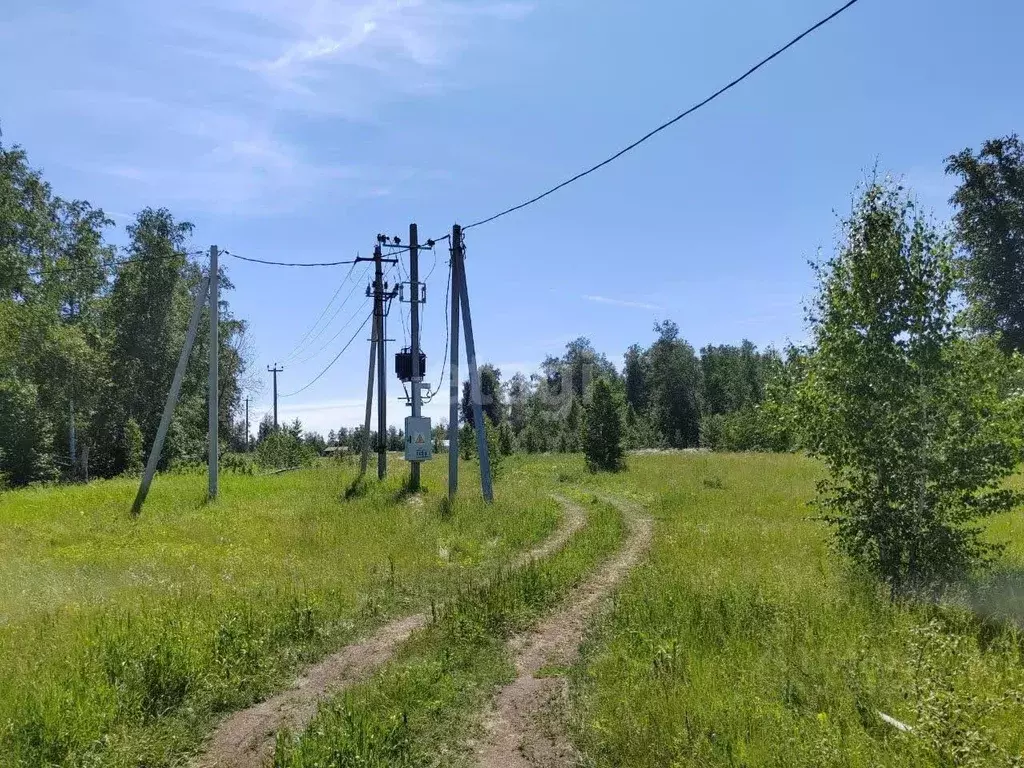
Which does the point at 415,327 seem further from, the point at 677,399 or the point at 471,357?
the point at 677,399

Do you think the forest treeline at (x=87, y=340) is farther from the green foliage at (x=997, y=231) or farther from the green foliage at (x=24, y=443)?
the green foliage at (x=997, y=231)

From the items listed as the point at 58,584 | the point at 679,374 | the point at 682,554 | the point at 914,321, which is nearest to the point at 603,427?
the point at 682,554

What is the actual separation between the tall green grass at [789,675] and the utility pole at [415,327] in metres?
10.9

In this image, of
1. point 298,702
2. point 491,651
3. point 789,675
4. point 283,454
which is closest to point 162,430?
point 298,702

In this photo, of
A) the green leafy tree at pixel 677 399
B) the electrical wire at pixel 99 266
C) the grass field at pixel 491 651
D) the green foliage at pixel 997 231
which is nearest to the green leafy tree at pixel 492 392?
the green leafy tree at pixel 677 399

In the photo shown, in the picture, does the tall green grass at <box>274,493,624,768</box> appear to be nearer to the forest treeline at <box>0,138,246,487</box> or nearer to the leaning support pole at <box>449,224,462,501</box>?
the leaning support pole at <box>449,224,462,501</box>

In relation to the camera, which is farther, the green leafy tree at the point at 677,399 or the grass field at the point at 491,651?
the green leafy tree at the point at 677,399

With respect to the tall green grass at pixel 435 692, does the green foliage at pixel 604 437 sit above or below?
above

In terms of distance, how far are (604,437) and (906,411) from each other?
983 inches

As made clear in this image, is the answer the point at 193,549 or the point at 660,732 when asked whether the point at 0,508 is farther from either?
the point at 660,732

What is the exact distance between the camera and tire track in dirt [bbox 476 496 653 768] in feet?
14.9

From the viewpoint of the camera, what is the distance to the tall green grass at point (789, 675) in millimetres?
4160

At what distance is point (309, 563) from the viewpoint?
1088cm

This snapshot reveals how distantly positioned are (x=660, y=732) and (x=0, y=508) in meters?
21.0
